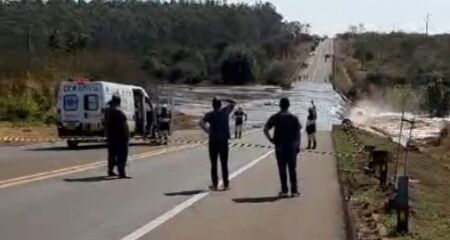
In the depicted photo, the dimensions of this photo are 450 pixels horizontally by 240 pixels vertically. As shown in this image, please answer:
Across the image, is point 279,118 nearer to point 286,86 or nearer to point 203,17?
point 286,86

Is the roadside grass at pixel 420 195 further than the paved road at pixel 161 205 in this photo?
Yes

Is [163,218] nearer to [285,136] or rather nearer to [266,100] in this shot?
[285,136]

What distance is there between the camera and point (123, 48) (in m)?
113

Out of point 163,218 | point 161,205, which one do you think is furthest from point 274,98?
point 163,218

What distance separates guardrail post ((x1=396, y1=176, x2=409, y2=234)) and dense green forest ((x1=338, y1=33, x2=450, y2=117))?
7730cm

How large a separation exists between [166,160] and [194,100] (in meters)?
61.6

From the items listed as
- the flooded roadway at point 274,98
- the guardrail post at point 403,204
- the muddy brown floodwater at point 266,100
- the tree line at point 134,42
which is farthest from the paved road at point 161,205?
the muddy brown floodwater at point 266,100

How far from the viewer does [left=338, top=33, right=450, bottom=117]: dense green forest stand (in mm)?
91125

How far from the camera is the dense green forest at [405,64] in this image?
299 ft

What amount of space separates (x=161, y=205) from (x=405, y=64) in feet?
428

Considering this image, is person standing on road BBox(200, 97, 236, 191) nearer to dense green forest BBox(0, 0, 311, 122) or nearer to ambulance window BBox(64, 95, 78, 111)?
ambulance window BBox(64, 95, 78, 111)

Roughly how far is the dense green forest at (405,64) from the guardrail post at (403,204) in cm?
7730

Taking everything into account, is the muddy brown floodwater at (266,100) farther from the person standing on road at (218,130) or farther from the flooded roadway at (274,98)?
the person standing on road at (218,130)

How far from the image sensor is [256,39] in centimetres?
18200
